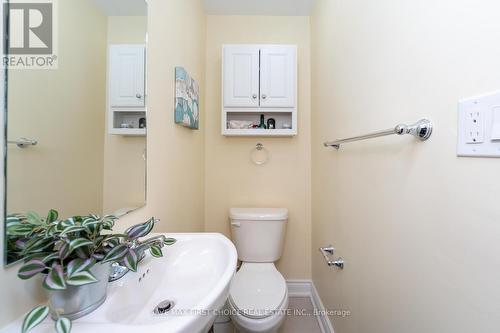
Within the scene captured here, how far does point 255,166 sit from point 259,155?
10 centimetres

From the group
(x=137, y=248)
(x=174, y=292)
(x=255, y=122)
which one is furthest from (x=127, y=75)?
(x=255, y=122)

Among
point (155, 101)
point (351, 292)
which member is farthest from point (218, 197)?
point (351, 292)

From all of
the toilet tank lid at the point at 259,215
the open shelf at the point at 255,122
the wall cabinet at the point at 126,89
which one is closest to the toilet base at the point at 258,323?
the toilet tank lid at the point at 259,215

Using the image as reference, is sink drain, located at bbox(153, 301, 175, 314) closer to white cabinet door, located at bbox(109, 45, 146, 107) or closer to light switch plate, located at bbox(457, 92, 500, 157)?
white cabinet door, located at bbox(109, 45, 146, 107)

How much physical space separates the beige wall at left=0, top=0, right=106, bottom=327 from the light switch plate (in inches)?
38.4

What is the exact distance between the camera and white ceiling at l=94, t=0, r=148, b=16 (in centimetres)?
67

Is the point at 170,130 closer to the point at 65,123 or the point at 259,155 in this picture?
the point at 65,123

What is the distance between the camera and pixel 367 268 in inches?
35.9

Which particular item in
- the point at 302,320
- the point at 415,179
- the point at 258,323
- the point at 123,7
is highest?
the point at 123,7

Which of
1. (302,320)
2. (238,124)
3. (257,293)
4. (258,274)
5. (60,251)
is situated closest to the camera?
(60,251)

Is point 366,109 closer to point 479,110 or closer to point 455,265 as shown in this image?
point 479,110

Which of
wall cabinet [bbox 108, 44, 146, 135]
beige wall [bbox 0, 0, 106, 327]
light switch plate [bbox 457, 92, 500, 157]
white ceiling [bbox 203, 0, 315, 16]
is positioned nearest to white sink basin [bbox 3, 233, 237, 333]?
beige wall [bbox 0, 0, 106, 327]

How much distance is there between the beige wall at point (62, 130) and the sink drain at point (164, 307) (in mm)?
286

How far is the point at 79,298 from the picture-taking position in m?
0.44
